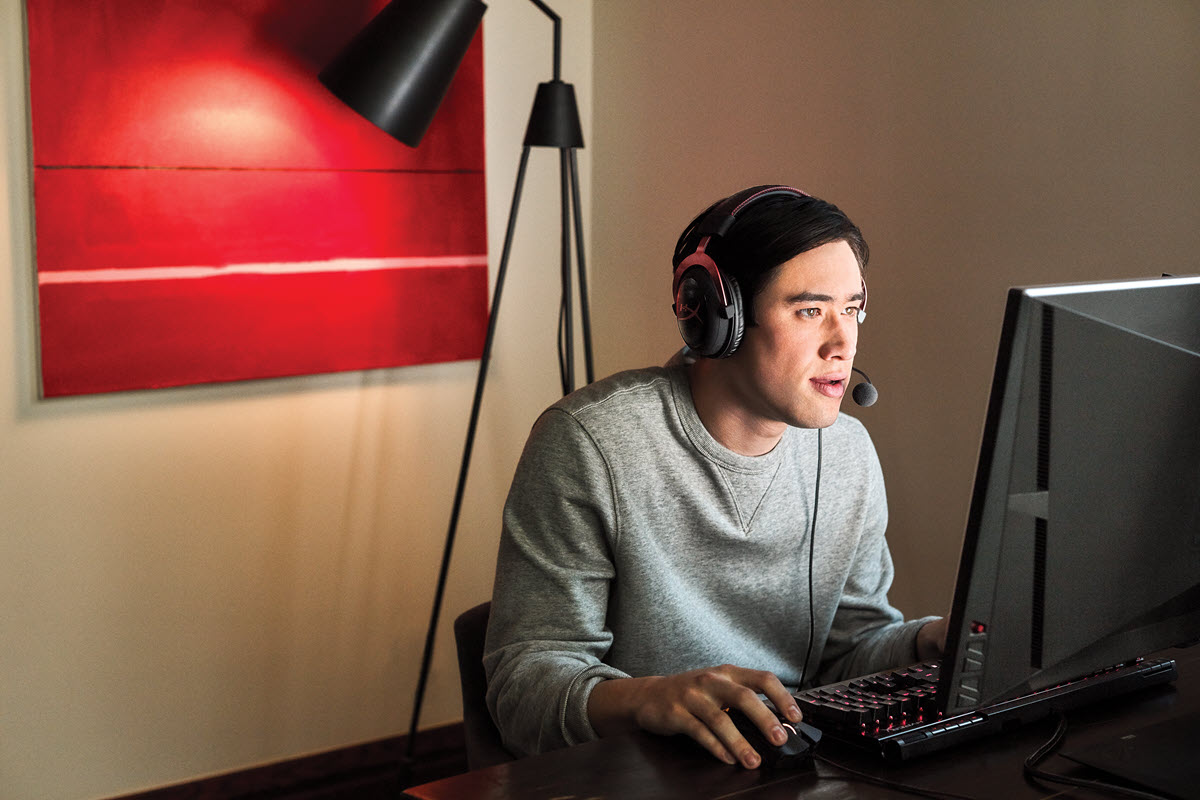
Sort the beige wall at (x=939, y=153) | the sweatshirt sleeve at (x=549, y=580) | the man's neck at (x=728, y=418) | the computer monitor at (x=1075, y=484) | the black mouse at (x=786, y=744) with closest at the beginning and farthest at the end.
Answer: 1. the computer monitor at (x=1075, y=484)
2. the black mouse at (x=786, y=744)
3. the sweatshirt sleeve at (x=549, y=580)
4. the man's neck at (x=728, y=418)
5. the beige wall at (x=939, y=153)

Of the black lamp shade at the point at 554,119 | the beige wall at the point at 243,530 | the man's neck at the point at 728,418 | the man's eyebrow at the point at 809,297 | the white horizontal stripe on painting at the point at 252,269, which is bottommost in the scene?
the beige wall at the point at 243,530

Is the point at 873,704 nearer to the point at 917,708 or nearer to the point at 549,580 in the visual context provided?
the point at 917,708

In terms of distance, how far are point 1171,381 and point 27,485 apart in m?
2.01

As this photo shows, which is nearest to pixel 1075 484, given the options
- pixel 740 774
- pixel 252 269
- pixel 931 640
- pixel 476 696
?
pixel 740 774

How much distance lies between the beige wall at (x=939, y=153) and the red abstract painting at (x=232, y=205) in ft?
1.73

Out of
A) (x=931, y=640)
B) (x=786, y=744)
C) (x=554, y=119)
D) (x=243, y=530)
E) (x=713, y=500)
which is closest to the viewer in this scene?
(x=786, y=744)

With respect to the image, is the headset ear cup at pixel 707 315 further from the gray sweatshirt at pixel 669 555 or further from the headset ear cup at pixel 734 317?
the gray sweatshirt at pixel 669 555

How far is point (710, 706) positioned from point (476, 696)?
468mm

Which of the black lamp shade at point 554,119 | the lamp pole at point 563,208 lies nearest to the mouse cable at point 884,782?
the lamp pole at point 563,208

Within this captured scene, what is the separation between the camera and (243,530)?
8.04 feet

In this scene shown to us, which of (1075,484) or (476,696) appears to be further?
(476,696)

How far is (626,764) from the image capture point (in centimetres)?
97

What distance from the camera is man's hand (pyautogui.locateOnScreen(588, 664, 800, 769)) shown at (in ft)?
3.20

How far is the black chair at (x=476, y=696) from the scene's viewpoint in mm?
1325
